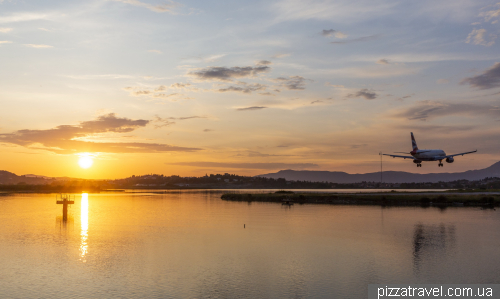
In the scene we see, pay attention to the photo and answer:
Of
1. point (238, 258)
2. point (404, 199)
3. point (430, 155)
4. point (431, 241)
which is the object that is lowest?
point (431, 241)

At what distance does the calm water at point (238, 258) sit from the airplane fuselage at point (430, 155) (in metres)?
32.7

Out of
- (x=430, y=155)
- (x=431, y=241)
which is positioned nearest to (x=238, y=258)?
(x=431, y=241)

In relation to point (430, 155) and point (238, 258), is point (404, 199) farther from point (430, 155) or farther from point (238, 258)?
point (238, 258)

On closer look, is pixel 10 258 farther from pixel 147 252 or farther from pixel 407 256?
pixel 407 256

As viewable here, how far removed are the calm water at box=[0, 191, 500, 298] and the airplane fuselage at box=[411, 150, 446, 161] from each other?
32.7 metres

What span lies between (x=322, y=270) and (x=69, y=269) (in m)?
28.5

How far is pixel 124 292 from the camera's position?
35656 millimetres

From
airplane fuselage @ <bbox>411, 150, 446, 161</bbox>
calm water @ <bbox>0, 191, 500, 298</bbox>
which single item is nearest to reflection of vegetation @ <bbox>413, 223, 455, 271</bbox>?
A: calm water @ <bbox>0, 191, 500, 298</bbox>

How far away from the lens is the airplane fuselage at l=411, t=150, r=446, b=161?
11262 centimetres

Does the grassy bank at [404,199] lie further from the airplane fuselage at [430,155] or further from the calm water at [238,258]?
the calm water at [238,258]

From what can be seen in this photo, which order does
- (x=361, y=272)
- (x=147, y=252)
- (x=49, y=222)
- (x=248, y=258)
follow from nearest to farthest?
(x=361, y=272) < (x=248, y=258) < (x=147, y=252) < (x=49, y=222)

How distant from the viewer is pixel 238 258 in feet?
162

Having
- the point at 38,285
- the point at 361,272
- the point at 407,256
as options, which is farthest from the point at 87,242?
the point at 407,256

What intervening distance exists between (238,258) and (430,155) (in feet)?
276
